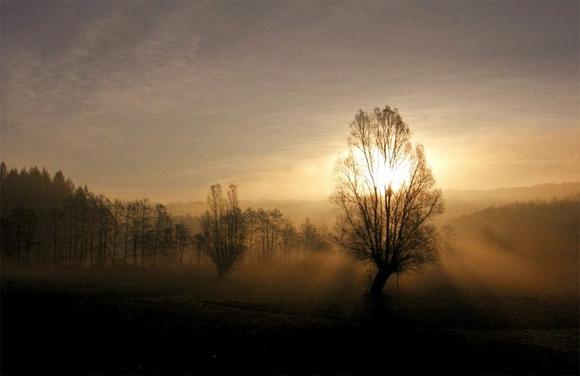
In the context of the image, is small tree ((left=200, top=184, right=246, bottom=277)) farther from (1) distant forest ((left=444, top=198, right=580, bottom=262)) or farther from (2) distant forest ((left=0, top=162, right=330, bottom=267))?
(1) distant forest ((left=444, top=198, right=580, bottom=262))

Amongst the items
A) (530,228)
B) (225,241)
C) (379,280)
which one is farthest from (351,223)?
(530,228)

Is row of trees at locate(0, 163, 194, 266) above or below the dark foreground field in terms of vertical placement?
above

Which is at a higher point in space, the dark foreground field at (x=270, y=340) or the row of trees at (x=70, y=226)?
the row of trees at (x=70, y=226)

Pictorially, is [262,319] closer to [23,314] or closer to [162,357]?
[162,357]

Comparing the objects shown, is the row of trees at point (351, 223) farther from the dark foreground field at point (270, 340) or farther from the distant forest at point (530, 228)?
the distant forest at point (530, 228)

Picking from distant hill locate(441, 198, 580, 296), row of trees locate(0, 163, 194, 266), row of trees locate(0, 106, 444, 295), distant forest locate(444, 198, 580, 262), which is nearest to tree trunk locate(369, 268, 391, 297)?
row of trees locate(0, 106, 444, 295)

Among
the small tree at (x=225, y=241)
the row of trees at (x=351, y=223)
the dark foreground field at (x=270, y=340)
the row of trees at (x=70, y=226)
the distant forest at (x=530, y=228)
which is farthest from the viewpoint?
the distant forest at (x=530, y=228)

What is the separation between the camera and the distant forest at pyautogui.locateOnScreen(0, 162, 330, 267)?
8156 cm

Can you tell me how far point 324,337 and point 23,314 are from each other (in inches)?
535

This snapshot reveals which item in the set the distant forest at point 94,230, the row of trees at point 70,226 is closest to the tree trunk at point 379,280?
the distant forest at point 94,230

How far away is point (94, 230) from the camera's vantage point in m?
107

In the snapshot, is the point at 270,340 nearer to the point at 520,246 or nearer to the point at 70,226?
the point at 70,226

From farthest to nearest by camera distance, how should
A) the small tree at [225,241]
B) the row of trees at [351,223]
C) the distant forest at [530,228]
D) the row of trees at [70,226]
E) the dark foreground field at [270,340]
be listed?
the distant forest at [530,228], the row of trees at [70,226], the small tree at [225,241], the row of trees at [351,223], the dark foreground field at [270,340]

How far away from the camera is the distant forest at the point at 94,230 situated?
81.6 meters
